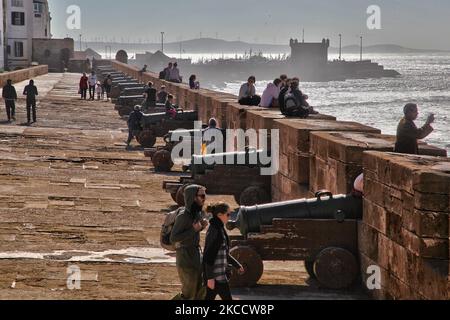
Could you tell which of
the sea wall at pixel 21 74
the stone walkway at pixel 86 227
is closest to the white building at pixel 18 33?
the sea wall at pixel 21 74

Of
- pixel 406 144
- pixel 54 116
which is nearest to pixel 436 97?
pixel 54 116

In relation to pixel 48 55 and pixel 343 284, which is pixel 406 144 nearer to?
pixel 343 284

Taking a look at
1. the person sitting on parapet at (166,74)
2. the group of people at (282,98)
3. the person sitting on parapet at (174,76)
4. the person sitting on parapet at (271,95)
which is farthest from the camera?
the person sitting on parapet at (166,74)

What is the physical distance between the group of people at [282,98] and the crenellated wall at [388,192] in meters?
1.93

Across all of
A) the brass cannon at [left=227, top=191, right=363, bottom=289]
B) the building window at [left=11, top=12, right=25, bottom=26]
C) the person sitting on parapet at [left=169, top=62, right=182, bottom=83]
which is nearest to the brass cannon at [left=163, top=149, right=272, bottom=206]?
the brass cannon at [left=227, top=191, right=363, bottom=289]

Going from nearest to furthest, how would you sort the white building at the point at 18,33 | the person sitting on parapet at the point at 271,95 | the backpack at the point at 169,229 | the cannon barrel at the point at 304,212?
the backpack at the point at 169,229
the cannon barrel at the point at 304,212
the person sitting on parapet at the point at 271,95
the white building at the point at 18,33

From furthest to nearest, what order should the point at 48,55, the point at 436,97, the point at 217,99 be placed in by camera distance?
1. the point at 436,97
2. the point at 48,55
3. the point at 217,99

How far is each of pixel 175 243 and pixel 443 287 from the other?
1959 mm

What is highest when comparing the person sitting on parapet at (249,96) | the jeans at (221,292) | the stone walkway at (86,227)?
the person sitting on parapet at (249,96)

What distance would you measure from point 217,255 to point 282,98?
7.72m

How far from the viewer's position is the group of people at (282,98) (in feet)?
48.9

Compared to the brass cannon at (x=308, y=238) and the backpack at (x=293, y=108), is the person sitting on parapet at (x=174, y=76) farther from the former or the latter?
the brass cannon at (x=308, y=238)
